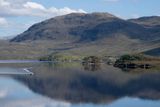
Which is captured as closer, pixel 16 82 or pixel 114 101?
pixel 114 101

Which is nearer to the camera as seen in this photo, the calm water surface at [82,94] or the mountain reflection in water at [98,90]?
the calm water surface at [82,94]

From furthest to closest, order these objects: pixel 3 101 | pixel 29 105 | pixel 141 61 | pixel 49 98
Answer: pixel 141 61 → pixel 49 98 → pixel 3 101 → pixel 29 105

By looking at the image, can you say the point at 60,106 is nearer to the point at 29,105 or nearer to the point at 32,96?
the point at 29,105

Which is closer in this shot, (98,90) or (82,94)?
(82,94)

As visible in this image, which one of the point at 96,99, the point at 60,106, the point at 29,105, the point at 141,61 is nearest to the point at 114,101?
the point at 96,99

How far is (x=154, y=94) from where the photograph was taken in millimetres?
62750

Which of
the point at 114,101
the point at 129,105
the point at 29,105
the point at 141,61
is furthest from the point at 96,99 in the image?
the point at 141,61

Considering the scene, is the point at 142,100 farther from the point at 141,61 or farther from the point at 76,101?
the point at 141,61

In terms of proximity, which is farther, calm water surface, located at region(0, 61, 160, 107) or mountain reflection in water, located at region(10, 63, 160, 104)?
mountain reflection in water, located at region(10, 63, 160, 104)

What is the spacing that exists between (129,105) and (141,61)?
90.7 metres

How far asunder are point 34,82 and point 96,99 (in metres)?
26.5

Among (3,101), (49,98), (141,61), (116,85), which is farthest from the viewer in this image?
(141,61)

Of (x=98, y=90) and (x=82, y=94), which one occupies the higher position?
(x=82, y=94)

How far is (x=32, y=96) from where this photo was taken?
61719 millimetres
